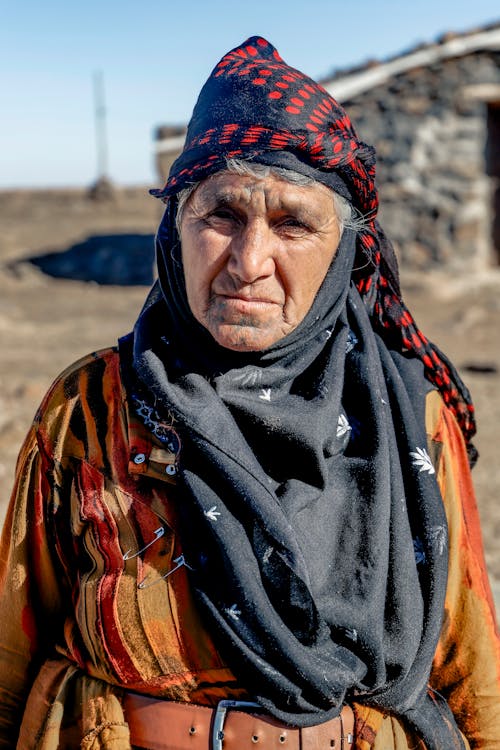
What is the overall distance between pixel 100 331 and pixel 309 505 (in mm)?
7805

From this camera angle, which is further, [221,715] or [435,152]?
[435,152]

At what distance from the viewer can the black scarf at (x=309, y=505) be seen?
1.39 m

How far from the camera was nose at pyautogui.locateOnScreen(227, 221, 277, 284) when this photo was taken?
1.46 m

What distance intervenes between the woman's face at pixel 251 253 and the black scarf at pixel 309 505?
0.05m

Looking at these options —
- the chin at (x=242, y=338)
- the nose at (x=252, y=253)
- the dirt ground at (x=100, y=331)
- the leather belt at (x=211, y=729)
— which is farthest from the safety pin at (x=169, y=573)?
the dirt ground at (x=100, y=331)

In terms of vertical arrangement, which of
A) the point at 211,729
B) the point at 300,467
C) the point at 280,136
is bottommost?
the point at 211,729

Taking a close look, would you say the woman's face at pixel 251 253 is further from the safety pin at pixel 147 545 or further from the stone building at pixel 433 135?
the stone building at pixel 433 135

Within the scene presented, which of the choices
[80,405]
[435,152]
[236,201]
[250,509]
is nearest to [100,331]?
[435,152]

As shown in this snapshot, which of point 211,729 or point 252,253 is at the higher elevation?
point 252,253

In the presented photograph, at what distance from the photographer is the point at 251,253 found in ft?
4.81

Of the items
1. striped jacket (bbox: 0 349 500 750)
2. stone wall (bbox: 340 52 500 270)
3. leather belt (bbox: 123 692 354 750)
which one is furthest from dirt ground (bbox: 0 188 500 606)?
leather belt (bbox: 123 692 354 750)

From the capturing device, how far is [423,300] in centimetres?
943

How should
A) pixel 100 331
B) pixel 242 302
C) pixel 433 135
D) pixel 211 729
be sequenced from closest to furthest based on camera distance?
pixel 211 729
pixel 242 302
pixel 100 331
pixel 433 135

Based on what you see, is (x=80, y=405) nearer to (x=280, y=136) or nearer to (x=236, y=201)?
(x=236, y=201)
